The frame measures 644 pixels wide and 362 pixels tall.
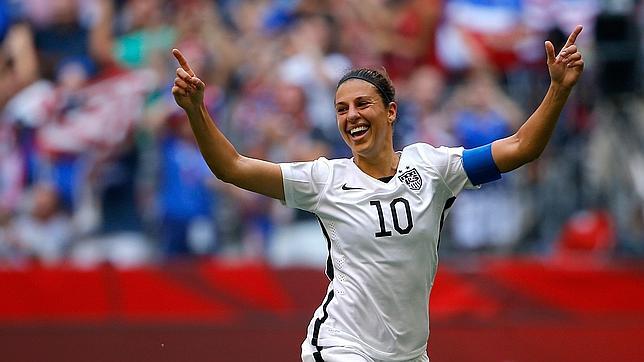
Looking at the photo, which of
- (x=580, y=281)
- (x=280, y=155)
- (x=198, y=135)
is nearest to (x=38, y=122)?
(x=280, y=155)

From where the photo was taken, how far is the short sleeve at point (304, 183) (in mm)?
5848

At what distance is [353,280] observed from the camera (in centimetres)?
575

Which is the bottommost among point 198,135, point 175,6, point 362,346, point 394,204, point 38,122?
point 362,346

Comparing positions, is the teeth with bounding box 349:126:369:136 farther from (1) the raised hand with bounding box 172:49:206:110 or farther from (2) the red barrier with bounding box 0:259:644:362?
(2) the red barrier with bounding box 0:259:644:362

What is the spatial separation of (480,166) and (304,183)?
0.83 m

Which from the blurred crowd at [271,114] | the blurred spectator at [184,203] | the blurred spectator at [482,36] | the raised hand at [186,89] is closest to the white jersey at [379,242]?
the raised hand at [186,89]

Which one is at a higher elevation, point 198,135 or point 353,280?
point 198,135

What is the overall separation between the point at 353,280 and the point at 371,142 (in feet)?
2.15

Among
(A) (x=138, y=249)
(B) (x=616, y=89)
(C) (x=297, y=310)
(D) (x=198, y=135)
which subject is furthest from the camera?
(B) (x=616, y=89)

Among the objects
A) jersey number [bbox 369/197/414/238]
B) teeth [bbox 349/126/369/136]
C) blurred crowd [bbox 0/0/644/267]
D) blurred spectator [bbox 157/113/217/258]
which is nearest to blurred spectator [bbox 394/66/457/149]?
blurred crowd [bbox 0/0/644/267]

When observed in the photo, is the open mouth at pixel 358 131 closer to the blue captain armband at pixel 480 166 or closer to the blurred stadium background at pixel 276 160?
the blue captain armband at pixel 480 166

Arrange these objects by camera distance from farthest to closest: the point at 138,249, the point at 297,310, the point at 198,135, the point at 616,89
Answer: the point at 616,89
the point at 138,249
the point at 297,310
the point at 198,135

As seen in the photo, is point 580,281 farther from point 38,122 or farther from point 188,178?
point 38,122

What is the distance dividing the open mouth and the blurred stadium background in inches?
156
